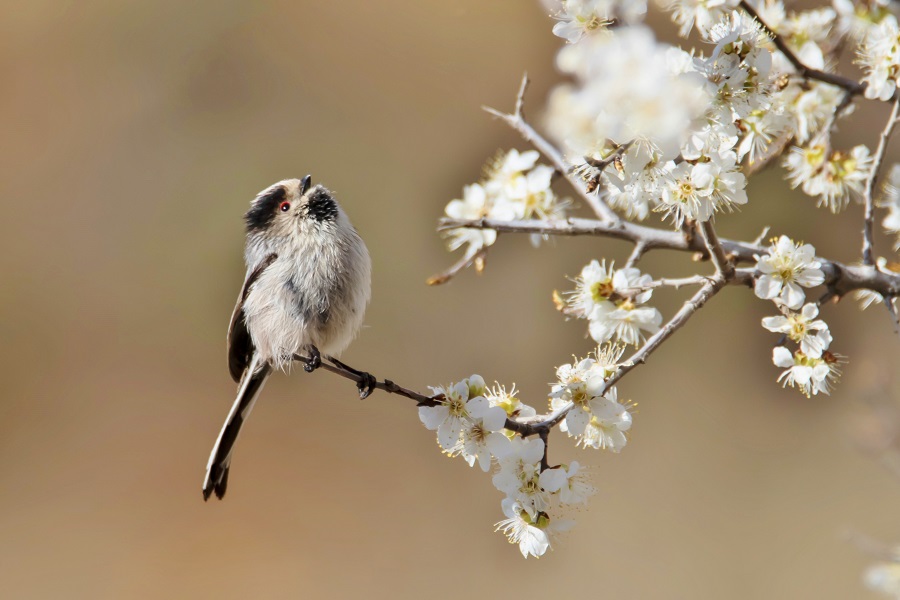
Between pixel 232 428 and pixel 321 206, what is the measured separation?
76 cm

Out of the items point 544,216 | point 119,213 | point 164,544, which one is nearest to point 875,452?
point 544,216

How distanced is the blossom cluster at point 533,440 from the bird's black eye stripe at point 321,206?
45.5 inches

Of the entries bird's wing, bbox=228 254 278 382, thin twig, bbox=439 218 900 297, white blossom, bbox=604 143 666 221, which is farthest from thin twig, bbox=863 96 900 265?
bird's wing, bbox=228 254 278 382

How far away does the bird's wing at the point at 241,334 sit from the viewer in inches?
98.0

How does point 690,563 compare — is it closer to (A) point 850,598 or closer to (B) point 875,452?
(A) point 850,598

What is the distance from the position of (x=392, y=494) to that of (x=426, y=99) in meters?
2.79

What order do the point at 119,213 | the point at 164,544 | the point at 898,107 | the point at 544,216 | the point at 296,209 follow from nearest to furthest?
the point at 898,107 < the point at 544,216 < the point at 296,209 < the point at 164,544 < the point at 119,213

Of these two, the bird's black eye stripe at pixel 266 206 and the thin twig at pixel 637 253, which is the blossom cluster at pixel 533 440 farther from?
the bird's black eye stripe at pixel 266 206

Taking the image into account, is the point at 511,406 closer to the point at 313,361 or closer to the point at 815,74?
the point at 313,361

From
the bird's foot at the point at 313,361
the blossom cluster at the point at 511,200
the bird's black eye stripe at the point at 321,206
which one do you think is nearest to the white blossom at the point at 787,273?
the blossom cluster at the point at 511,200

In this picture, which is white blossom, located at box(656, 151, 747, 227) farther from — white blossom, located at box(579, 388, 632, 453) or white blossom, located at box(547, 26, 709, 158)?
white blossom, located at box(579, 388, 632, 453)

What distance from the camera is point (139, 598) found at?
475cm

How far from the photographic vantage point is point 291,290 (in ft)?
7.79

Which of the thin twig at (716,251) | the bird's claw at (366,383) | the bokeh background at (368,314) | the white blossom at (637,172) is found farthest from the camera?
the bokeh background at (368,314)
